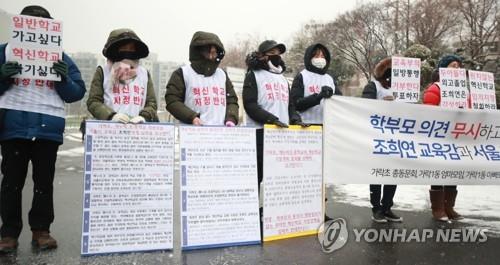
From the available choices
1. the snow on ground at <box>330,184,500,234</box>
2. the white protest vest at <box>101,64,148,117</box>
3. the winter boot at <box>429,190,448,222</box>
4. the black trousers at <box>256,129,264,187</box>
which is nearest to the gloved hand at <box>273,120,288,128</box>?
the black trousers at <box>256,129,264,187</box>

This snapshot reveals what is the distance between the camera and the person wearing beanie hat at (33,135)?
151 inches

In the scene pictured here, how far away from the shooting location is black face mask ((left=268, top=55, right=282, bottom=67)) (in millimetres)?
4950

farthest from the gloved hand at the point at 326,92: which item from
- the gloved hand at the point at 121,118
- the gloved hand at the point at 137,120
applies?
the gloved hand at the point at 121,118

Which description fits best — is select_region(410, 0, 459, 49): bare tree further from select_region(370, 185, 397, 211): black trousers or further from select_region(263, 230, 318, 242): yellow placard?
select_region(263, 230, 318, 242): yellow placard

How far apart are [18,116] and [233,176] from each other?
1.97 metres

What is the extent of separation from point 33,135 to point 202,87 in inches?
62.8

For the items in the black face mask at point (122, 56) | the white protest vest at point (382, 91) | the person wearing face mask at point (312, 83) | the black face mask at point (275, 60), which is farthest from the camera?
the white protest vest at point (382, 91)

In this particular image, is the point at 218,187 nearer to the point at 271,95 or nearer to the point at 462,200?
the point at 271,95

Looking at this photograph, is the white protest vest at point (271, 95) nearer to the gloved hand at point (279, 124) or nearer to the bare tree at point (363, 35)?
the gloved hand at point (279, 124)

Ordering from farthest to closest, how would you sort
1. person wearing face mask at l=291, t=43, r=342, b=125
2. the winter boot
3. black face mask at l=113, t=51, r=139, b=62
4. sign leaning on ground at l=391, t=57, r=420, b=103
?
the winter boot, sign leaning on ground at l=391, t=57, r=420, b=103, person wearing face mask at l=291, t=43, r=342, b=125, black face mask at l=113, t=51, r=139, b=62

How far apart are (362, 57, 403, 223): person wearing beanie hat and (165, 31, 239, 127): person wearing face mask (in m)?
1.99

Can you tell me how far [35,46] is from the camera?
3730 millimetres

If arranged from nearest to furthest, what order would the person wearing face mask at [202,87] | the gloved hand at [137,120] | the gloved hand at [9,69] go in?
the gloved hand at [9,69] < the gloved hand at [137,120] < the person wearing face mask at [202,87]

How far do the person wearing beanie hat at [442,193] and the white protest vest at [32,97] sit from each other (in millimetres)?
4338
